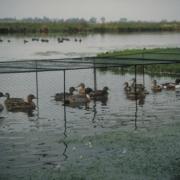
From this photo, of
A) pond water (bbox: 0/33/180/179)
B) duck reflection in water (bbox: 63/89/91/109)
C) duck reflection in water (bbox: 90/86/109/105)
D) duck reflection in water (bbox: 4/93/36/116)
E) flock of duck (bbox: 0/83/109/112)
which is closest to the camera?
pond water (bbox: 0/33/180/179)

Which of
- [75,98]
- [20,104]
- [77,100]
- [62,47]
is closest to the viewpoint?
[20,104]

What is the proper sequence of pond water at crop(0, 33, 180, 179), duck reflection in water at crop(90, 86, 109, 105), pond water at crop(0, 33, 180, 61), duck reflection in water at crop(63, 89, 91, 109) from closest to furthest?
pond water at crop(0, 33, 180, 179), duck reflection in water at crop(63, 89, 91, 109), duck reflection in water at crop(90, 86, 109, 105), pond water at crop(0, 33, 180, 61)

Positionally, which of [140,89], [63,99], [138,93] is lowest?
[63,99]

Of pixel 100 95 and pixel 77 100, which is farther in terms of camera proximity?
pixel 100 95

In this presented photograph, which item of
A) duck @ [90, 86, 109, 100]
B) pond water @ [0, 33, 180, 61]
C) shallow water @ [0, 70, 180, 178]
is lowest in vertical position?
shallow water @ [0, 70, 180, 178]

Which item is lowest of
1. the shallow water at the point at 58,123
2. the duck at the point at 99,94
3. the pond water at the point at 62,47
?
the shallow water at the point at 58,123

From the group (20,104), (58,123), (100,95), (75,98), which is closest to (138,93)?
(100,95)

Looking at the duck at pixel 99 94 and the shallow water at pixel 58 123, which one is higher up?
the duck at pixel 99 94

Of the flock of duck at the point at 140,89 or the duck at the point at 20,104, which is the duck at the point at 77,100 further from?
the flock of duck at the point at 140,89

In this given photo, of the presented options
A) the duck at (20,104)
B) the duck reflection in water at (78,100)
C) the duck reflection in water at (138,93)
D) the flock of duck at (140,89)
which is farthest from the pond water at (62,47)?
the duck at (20,104)

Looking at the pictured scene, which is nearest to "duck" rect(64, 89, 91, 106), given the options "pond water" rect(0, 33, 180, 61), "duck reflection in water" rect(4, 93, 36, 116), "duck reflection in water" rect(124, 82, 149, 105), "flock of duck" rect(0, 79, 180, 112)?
"flock of duck" rect(0, 79, 180, 112)

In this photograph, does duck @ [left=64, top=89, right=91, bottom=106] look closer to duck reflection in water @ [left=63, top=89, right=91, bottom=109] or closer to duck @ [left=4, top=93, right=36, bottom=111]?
duck reflection in water @ [left=63, top=89, right=91, bottom=109]

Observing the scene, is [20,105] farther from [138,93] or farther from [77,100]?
[138,93]

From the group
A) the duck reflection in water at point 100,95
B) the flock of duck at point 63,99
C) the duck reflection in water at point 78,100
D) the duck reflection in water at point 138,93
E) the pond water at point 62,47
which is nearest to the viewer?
the flock of duck at point 63,99
